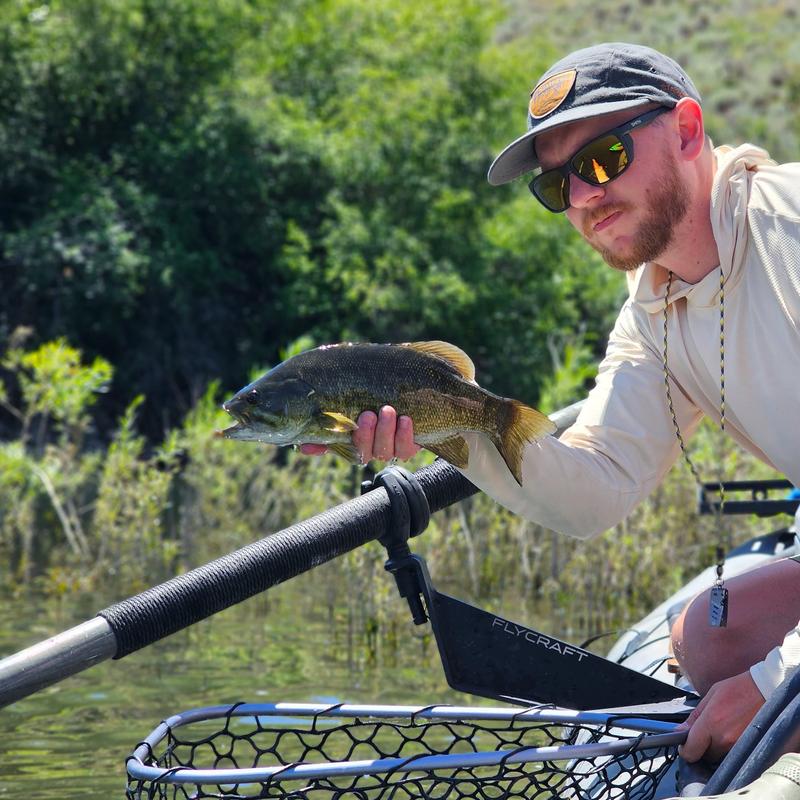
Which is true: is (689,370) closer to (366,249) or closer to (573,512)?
(573,512)

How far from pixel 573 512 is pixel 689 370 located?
42 cm

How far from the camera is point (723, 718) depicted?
2.45 meters

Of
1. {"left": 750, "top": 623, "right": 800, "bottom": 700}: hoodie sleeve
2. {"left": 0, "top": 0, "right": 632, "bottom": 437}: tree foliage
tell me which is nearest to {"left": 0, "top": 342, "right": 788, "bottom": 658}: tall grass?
{"left": 750, "top": 623, "right": 800, "bottom": 700}: hoodie sleeve

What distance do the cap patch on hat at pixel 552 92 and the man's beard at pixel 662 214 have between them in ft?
0.83

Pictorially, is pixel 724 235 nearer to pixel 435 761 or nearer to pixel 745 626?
pixel 745 626

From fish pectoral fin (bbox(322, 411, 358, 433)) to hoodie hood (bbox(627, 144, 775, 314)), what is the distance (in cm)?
87

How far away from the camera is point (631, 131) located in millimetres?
2766

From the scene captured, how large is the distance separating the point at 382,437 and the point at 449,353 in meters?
0.23

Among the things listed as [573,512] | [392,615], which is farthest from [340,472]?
[573,512]

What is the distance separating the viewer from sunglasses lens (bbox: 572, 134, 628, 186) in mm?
2770

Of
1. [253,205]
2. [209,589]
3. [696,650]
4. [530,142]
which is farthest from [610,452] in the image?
[253,205]

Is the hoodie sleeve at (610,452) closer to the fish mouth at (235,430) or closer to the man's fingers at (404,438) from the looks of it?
the man's fingers at (404,438)

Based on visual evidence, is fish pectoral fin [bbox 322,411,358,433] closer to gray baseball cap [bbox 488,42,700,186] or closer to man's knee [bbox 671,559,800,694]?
gray baseball cap [bbox 488,42,700,186]

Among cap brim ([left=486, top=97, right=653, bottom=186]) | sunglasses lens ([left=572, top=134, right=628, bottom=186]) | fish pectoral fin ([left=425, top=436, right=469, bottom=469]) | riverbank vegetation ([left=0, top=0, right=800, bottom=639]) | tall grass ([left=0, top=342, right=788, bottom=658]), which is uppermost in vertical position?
riverbank vegetation ([left=0, top=0, right=800, bottom=639])
